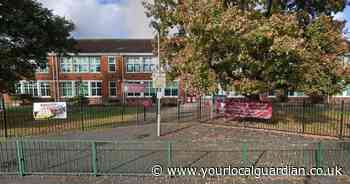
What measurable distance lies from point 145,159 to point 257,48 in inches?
284

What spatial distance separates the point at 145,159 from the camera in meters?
7.57

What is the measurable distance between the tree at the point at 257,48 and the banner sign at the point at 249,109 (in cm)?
121

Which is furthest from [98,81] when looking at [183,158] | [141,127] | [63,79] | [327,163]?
[327,163]

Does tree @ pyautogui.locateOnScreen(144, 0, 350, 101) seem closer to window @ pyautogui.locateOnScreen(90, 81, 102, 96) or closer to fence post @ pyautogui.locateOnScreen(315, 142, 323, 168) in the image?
fence post @ pyautogui.locateOnScreen(315, 142, 323, 168)

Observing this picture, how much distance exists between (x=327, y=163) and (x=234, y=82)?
19.7ft

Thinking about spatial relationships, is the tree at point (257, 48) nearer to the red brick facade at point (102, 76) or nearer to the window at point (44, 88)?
the red brick facade at point (102, 76)

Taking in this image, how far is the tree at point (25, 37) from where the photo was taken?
49.4 ft

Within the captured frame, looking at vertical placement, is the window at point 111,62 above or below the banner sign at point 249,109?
above

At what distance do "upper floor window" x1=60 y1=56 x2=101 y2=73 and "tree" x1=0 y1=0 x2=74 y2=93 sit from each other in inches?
690

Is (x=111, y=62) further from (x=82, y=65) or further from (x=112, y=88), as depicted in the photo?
(x=82, y=65)

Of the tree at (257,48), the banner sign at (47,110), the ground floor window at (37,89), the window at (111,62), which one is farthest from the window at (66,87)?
the tree at (257,48)

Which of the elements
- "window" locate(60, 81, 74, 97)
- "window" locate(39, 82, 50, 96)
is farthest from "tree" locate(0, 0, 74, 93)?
"window" locate(39, 82, 50, 96)

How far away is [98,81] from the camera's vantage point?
3556 cm

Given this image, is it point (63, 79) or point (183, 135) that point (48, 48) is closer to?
point (183, 135)
